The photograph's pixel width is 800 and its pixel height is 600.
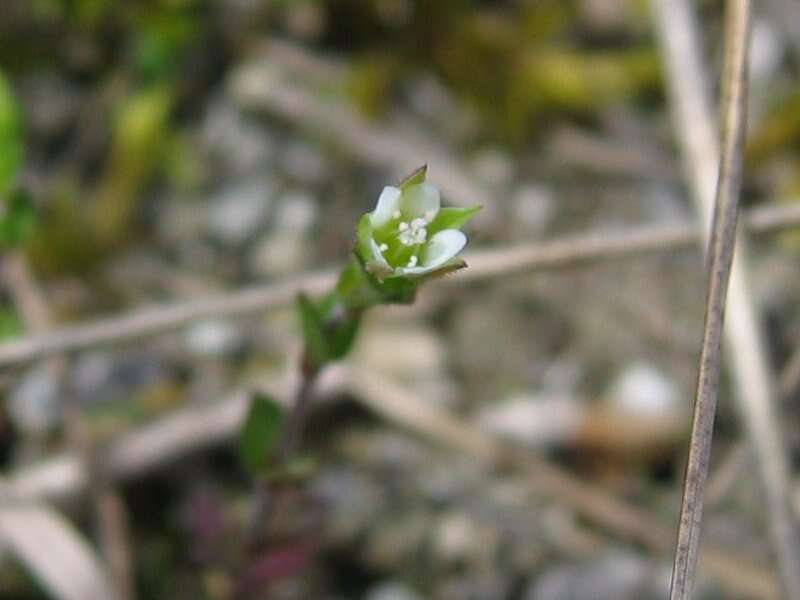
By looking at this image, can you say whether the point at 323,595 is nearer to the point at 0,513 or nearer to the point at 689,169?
the point at 0,513

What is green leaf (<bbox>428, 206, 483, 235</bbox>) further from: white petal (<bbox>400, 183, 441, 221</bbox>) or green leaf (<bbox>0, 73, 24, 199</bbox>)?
green leaf (<bbox>0, 73, 24, 199</bbox>)

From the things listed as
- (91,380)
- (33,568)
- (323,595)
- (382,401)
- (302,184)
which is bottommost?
(323,595)

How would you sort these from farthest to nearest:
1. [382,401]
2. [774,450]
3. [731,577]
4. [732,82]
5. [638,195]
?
[638,195] → [382,401] → [731,577] → [774,450] → [732,82]

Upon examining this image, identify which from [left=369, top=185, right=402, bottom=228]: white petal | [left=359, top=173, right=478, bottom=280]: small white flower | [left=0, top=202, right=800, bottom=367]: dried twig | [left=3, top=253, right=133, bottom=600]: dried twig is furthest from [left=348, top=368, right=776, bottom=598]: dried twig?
[left=369, top=185, right=402, bottom=228]: white petal

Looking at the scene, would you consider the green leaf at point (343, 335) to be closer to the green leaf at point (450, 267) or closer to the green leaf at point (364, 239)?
the green leaf at point (364, 239)

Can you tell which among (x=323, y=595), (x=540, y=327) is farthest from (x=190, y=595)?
(x=540, y=327)
